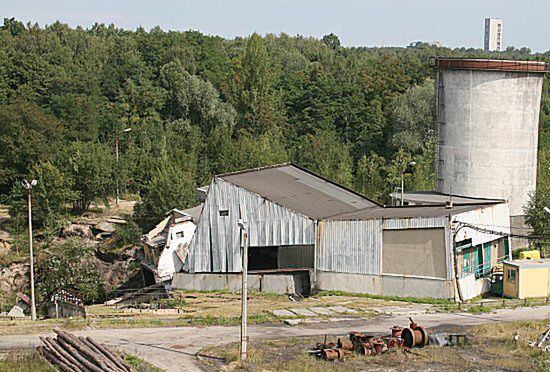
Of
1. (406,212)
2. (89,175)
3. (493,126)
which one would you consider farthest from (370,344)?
(89,175)

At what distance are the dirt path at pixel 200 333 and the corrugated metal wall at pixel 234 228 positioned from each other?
8012 millimetres

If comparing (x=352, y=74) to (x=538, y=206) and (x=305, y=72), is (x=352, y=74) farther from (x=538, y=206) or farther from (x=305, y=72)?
(x=538, y=206)

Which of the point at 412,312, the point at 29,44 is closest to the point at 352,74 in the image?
the point at 29,44

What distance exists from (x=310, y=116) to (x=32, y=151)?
32725 mm

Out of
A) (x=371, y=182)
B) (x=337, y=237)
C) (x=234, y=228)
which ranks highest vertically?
(x=371, y=182)

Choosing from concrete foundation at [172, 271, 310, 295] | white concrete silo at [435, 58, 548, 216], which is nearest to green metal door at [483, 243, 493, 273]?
white concrete silo at [435, 58, 548, 216]

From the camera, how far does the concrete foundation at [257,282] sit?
120 ft

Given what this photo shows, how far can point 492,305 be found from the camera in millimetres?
32375

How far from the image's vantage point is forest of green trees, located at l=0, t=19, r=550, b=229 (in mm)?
58156

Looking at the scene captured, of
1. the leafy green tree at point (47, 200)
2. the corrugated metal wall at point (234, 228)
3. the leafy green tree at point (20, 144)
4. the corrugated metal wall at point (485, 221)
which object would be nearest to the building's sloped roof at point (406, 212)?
the corrugated metal wall at point (485, 221)

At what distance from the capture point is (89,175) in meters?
56.3

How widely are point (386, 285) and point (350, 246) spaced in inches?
94.1

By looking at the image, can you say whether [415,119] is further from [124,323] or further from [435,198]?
[124,323]

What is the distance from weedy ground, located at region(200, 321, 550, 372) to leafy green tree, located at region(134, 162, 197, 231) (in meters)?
25.6
